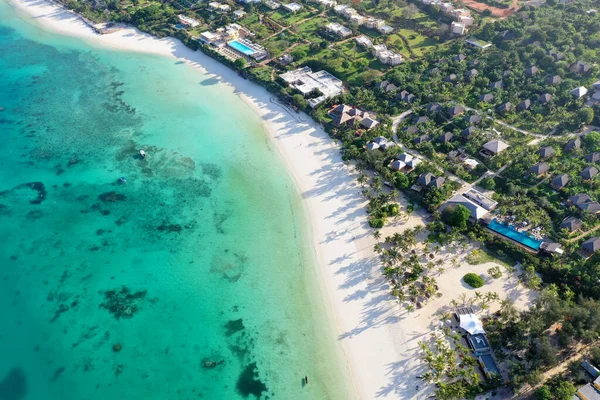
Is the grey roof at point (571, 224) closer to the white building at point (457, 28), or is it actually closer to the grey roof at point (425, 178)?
the grey roof at point (425, 178)

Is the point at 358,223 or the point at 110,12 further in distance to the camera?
the point at 110,12

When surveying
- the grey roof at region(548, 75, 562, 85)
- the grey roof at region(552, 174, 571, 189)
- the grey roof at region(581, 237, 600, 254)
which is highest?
the grey roof at region(548, 75, 562, 85)

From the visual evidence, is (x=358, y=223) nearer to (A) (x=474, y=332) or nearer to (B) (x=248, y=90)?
(A) (x=474, y=332)

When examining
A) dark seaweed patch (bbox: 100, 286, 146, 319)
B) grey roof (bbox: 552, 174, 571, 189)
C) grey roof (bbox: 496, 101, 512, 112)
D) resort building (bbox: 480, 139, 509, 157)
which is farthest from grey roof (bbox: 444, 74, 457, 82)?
dark seaweed patch (bbox: 100, 286, 146, 319)

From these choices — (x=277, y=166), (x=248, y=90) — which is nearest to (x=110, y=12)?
(x=248, y=90)

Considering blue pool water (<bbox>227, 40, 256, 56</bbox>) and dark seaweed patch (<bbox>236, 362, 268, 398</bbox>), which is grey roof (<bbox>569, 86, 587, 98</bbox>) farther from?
dark seaweed patch (<bbox>236, 362, 268, 398</bbox>)

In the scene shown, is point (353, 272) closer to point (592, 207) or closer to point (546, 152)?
point (592, 207)

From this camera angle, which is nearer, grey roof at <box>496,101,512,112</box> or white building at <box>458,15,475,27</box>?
grey roof at <box>496,101,512,112</box>

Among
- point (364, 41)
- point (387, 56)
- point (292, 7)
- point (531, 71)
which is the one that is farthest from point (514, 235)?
point (292, 7)
